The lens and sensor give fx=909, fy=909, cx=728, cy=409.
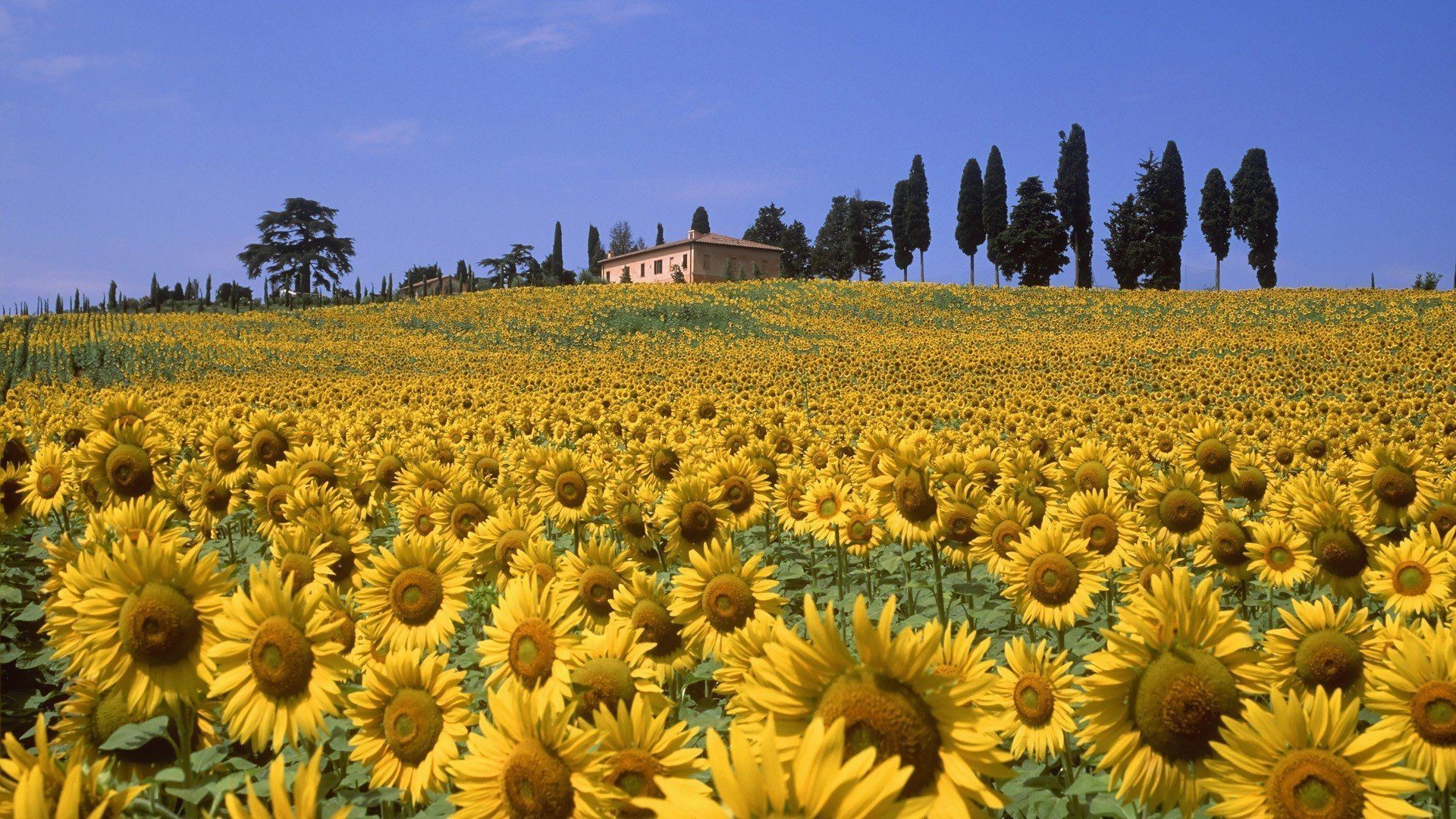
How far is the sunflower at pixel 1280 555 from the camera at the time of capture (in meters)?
5.01

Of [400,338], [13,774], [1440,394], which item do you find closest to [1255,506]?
[13,774]

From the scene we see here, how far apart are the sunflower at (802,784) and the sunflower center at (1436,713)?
99.0 inches

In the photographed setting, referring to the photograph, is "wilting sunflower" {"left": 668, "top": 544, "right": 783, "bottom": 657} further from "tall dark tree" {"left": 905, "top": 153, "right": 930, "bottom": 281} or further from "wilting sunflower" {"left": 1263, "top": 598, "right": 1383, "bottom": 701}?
"tall dark tree" {"left": 905, "top": 153, "right": 930, "bottom": 281}

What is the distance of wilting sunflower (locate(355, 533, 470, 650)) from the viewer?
3.80 metres

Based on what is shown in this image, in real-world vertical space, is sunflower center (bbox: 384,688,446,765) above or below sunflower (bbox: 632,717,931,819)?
below

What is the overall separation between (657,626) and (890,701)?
201 centimetres

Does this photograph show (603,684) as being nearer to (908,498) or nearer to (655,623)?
(655,623)

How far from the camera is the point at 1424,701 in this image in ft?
→ 9.62

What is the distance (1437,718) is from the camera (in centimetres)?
289

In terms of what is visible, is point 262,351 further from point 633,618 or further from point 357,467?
point 633,618

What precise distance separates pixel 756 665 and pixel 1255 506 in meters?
6.35

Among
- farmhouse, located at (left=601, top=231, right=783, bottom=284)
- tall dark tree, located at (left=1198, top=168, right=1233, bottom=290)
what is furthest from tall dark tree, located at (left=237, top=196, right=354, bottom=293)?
tall dark tree, located at (left=1198, top=168, right=1233, bottom=290)

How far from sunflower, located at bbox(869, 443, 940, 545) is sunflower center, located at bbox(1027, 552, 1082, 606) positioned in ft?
2.02

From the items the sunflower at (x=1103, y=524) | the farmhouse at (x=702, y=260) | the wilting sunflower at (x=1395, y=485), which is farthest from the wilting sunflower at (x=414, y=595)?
the farmhouse at (x=702, y=260)
